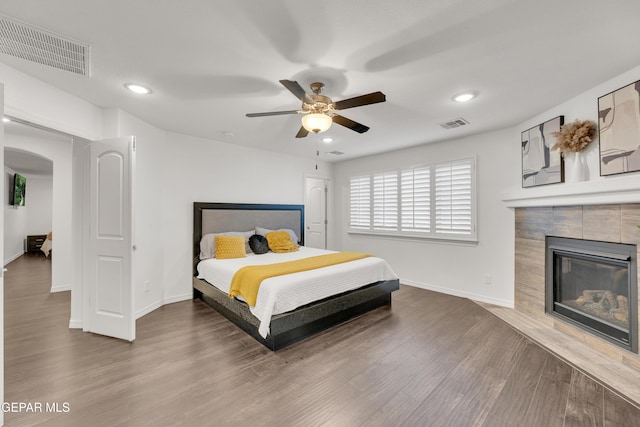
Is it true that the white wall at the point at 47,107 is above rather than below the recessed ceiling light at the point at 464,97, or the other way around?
below

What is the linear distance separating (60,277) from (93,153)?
9.41ft

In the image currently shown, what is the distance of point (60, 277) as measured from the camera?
14.5ft

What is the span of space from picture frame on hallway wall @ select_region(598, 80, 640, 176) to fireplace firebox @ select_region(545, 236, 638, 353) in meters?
0.73

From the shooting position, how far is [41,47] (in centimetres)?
185

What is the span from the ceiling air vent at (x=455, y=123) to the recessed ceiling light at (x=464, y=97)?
61 centimetres

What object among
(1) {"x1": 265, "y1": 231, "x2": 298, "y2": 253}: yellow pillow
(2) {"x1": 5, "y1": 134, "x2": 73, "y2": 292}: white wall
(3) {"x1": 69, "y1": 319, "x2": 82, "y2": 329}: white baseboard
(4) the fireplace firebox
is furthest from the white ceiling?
(2) {"x1": 5, "y1": 134, "x2": 73, "y2": 292}: white wall

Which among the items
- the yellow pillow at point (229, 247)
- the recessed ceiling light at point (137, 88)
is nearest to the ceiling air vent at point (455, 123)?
the yellow pillow at point (229, 247)

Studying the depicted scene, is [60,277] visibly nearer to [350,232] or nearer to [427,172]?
[350,232]

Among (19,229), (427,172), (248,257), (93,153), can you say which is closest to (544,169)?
(427,172)

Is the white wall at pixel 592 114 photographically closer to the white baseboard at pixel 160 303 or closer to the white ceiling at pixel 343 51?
the white ceiling at pixel 343 51

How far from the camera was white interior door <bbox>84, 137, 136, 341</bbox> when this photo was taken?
2805mm

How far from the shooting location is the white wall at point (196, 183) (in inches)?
156

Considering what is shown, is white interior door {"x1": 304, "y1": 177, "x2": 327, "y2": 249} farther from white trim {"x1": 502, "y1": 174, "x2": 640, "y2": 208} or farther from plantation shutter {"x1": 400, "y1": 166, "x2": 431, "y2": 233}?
white trim {"x1": 502, "y1": 174, "x2": 640, "y2": 208}

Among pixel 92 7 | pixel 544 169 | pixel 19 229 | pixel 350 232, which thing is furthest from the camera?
pixel 19 229
